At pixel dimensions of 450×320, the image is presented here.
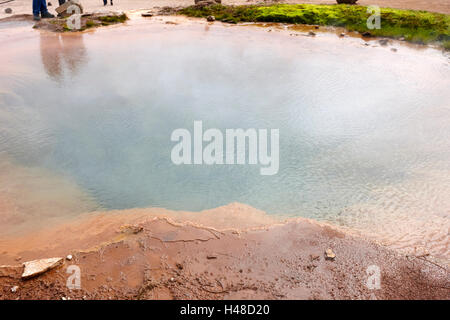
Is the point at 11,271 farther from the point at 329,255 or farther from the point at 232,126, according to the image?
the point at 232,126

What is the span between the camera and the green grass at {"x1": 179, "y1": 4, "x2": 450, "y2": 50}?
12953mm

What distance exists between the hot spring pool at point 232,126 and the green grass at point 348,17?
4.97 ft

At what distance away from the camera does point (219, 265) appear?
4.38m

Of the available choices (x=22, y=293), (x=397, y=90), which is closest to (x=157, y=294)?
(x=22, y=293)

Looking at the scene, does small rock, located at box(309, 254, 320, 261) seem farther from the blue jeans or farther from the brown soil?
the blue jeans

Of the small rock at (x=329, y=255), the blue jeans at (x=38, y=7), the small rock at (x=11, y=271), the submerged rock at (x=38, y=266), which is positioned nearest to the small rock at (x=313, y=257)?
the small rock at (x=329, y=255)

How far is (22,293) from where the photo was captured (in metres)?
3.96

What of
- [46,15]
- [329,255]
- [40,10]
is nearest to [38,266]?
[329,255]

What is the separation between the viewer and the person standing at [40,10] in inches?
605

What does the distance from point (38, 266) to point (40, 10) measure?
15.3 meters

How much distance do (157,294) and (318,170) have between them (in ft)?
11.8

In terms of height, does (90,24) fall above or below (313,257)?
above

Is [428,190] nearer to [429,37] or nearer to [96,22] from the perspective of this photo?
[429,37]

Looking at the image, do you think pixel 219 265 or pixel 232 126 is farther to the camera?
pixel 232 126
